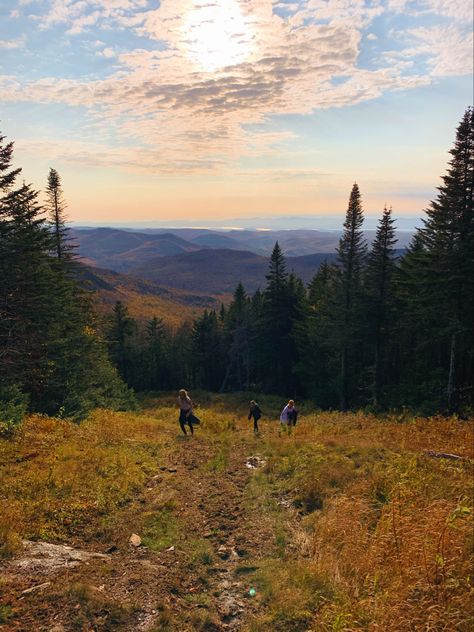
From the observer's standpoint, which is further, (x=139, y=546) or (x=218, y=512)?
(x=218, y=512)

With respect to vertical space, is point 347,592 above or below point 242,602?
above

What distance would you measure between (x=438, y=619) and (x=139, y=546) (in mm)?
4962

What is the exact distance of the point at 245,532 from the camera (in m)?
7.94

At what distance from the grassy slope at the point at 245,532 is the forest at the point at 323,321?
14.5ft

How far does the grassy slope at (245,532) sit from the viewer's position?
521 cm

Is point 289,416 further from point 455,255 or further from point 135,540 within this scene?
point 455,255

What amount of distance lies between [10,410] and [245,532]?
354 inches

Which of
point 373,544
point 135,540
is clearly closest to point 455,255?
point 373,544

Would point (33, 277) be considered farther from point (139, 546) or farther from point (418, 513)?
point (418, 513)

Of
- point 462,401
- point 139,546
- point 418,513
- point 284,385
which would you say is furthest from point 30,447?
point 284,385

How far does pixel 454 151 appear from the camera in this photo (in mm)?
22594

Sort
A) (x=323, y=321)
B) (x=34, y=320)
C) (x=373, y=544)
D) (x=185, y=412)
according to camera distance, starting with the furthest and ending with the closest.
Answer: (x=323, y=321) < (x=34, y=320) < (x=185, y=412) < (x=373, y=544)

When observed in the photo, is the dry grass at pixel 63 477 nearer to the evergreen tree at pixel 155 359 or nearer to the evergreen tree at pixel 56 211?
the evergreen tree at pixel 56 211

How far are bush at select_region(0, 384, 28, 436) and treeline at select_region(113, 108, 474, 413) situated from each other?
21659mm
